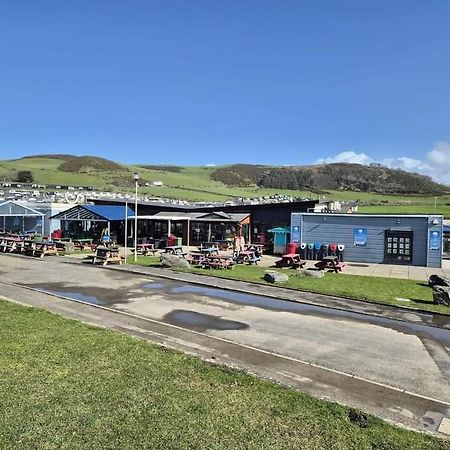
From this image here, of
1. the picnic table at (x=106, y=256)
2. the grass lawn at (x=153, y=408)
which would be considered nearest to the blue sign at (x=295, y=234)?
the picnic table at (x=106, y=256)

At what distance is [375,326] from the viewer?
12172 millimetres

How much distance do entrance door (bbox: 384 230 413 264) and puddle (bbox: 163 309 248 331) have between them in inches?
809

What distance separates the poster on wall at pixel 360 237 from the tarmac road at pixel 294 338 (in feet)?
53.1

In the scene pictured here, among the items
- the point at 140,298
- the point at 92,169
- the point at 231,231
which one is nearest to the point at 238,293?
the point at 140,298

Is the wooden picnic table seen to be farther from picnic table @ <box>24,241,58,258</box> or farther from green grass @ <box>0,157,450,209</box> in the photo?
green grass @ <box>0,157,450,209</box>

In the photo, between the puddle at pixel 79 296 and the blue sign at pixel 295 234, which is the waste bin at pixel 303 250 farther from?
the puddle at pixel 79 296

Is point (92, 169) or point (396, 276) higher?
point (92, 169)

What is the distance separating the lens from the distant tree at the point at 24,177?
265 feet

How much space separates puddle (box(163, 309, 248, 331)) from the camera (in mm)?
11094

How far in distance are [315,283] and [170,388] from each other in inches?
509

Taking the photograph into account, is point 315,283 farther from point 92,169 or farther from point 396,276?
point 92,169

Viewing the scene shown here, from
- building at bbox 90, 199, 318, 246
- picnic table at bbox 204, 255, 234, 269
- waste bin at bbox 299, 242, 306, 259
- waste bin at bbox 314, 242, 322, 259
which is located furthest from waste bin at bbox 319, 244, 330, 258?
picnic table at bbox 204, 255, 234, 269

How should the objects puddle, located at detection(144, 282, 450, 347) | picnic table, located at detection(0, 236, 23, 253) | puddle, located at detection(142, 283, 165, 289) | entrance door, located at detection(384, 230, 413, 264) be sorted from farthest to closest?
1. picnic table, located at detection(0, 236, 23, 253)
2. entrance door, located at detection(384, 230, 413, 264)
3. puddle, located at detection(142, 283, 165, 289)
4. puddle, located at detection(144, 282, 450, 347)

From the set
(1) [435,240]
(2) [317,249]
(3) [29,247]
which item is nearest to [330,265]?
(2) [317,249]
